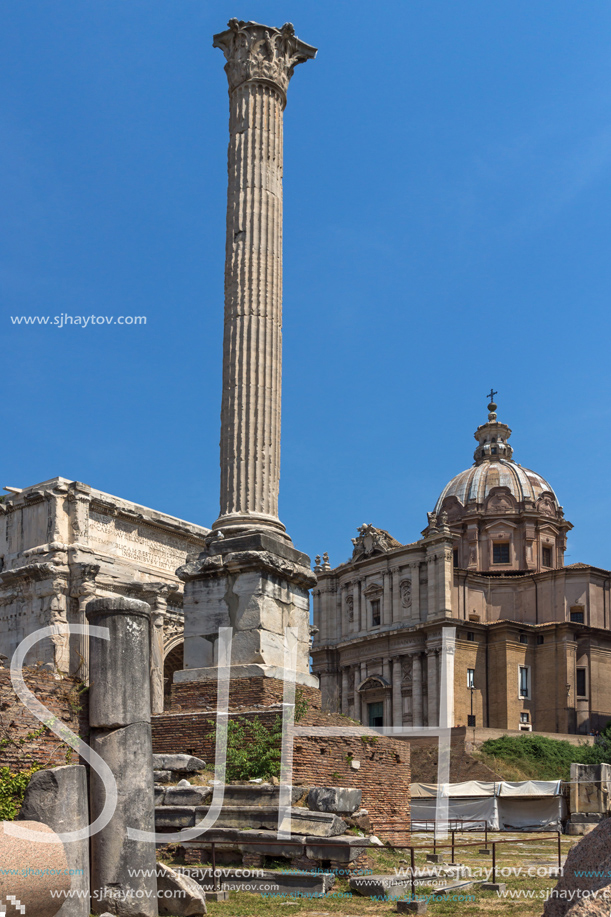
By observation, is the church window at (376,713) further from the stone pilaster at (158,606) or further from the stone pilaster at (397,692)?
the stone pilaster at (158,606)

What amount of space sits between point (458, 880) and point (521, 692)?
45.0 meters

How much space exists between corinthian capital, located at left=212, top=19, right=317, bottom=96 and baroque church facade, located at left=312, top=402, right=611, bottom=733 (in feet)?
135

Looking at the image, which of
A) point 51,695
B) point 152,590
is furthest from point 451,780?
point 51,695

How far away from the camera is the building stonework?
109 feet

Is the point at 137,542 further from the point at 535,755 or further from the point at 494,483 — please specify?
the point at 494,483

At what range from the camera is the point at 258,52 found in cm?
1636

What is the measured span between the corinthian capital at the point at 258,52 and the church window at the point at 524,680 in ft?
146

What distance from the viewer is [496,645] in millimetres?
55625

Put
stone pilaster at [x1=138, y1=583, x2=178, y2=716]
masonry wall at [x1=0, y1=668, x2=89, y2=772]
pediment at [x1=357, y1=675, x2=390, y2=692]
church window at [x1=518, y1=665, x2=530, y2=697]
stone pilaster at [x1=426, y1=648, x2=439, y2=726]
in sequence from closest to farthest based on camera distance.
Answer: masonry wall at [x1=0, y1=668, x2=89, y2=772], stone pilaster at [x1=138, y1=583, x2=178, y2=716], stone pilaster at [x1=426, y1=648, x2=439, y2=726], church window at [x1=518, y1=665, x2=530, y2=697], pediment at [x1=357, y1=675, x2=390, y2=692]

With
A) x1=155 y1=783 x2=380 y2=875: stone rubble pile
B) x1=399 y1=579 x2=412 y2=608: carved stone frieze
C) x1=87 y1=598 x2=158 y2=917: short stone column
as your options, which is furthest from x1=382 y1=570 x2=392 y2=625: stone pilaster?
x1=87 y1=598 x2=158 y2=917: short stone column

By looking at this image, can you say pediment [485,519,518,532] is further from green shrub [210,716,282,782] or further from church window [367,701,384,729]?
green shrub [210,716,282,782]

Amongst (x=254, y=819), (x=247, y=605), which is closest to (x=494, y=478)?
(x=247, y=605)

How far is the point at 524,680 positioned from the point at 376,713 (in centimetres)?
892

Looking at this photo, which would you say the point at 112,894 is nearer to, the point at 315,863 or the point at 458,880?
the point at 315,863
